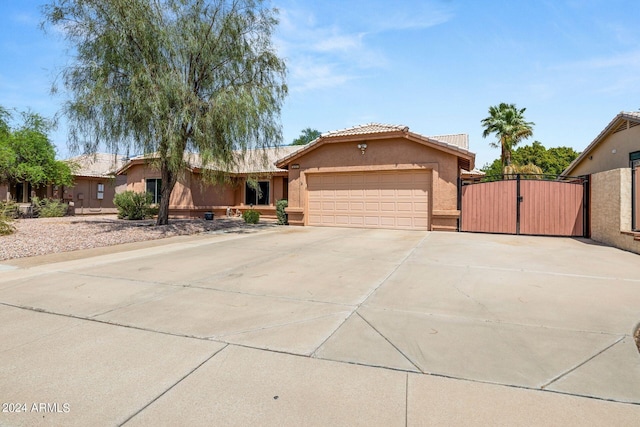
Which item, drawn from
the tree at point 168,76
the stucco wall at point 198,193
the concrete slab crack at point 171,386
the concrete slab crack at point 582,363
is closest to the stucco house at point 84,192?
the stucco wall at point 198,193

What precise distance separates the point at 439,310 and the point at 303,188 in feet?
40.9

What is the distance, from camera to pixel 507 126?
1255 inches

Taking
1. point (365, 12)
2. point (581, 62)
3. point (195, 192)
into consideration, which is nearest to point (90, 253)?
point (365, 12)

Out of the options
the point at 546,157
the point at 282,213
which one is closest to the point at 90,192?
the point at 282,213

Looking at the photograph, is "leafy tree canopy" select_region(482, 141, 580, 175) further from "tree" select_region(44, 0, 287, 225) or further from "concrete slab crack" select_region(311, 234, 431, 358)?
"concrete slab crack" select_region(311, 234, 431, 358)

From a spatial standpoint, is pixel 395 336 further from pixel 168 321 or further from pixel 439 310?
pixel 168 321

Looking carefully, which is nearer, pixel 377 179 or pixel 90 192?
pixel 377 179

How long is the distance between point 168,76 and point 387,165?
8.99 metres

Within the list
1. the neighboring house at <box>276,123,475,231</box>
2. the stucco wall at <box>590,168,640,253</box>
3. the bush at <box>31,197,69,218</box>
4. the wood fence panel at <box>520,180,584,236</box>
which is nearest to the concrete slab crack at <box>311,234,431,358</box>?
the neighboring house at <box>276,123,475,231</box>

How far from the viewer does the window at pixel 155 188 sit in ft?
69.7

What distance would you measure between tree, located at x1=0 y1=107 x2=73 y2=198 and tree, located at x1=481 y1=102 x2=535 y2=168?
114 feet

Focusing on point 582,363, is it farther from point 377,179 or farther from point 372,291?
point 377,179

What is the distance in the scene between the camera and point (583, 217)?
12562 mm

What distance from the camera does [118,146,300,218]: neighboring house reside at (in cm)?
2077
